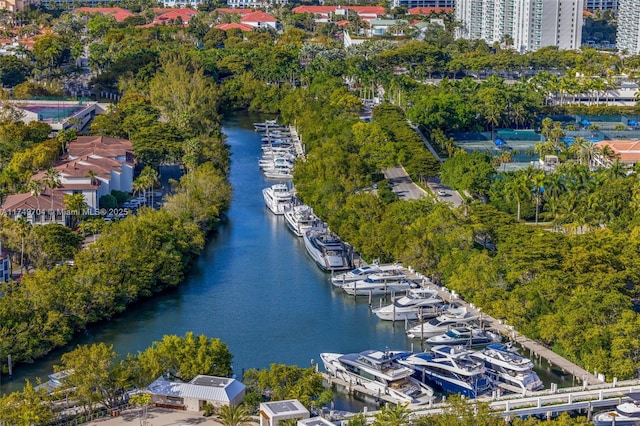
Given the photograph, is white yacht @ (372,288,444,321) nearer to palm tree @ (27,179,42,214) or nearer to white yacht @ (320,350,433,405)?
white yacht @ (320,350,433,405)

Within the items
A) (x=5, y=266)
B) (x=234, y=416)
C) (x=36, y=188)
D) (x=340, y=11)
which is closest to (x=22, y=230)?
(x=5, y=266)

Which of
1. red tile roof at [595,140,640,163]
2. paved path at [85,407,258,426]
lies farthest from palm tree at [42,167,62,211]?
red tile roof at [595,140,640,163]

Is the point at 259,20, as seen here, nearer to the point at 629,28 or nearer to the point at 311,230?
the point at 629,28

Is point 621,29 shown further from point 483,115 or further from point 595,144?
point 595,144

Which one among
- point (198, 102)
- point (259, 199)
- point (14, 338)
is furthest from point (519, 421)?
point (198, 102)

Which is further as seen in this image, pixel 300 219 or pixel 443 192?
pixel 443 192
